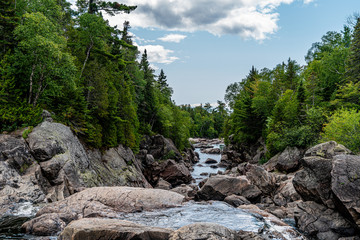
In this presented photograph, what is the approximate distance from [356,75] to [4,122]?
3862cm

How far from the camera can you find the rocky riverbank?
8.01m

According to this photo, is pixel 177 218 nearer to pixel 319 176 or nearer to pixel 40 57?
pixel 319 176

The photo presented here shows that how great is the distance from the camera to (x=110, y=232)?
23.4 feet

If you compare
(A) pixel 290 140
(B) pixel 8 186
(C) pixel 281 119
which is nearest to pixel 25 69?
(B) pixel 8 186

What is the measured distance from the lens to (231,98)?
268 feet

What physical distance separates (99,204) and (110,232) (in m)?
4.85

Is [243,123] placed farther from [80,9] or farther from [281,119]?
[80,9]

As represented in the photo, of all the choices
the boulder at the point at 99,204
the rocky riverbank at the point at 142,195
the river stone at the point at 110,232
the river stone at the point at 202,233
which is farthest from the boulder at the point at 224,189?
the river stone at the point at 202,233

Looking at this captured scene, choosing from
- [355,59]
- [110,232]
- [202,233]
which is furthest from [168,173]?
[355,59]

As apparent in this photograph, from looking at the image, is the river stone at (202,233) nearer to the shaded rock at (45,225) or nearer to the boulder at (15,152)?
the shaded rock at (45,225)

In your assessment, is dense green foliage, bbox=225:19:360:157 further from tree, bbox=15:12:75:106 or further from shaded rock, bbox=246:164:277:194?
tree, bbox=15:12:75:106

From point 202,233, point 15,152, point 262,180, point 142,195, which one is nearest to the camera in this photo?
point 202,233

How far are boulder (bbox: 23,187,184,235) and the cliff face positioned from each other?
2.61 meters

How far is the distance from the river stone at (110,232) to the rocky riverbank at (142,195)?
0.10ft
